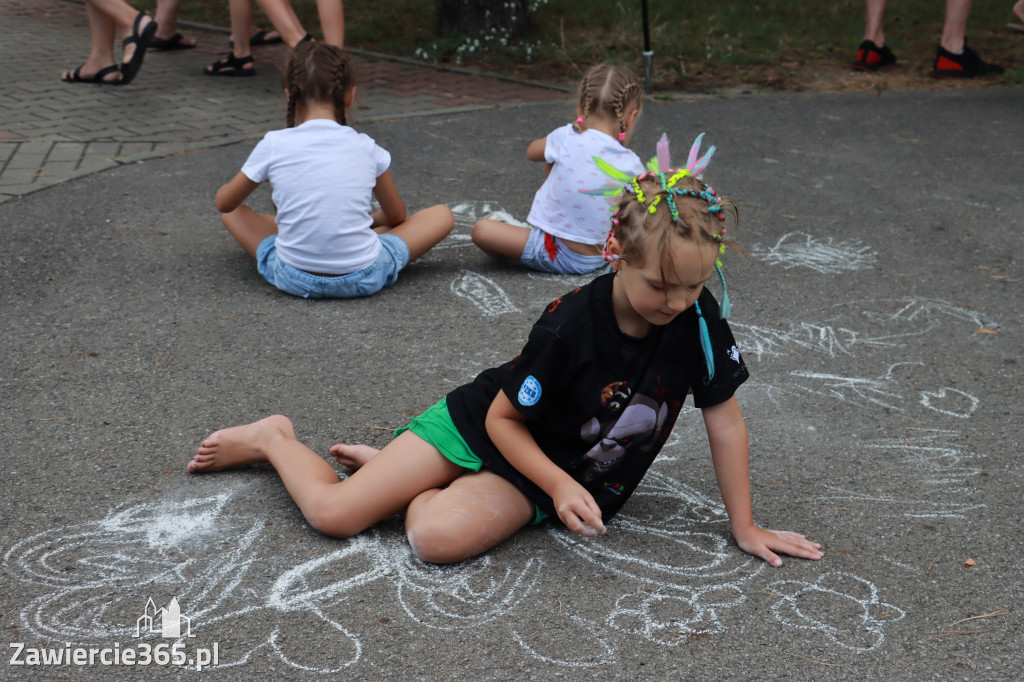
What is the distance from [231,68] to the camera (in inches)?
285

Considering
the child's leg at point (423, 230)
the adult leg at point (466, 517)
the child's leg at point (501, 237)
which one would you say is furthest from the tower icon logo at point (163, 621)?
the child's leg at point (501, 237)

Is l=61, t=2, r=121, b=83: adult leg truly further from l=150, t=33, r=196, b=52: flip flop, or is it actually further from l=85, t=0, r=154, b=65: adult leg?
l=150, t=33, r=196, b=52: flip flop

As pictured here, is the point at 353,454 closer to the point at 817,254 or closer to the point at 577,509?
the point at 577,509

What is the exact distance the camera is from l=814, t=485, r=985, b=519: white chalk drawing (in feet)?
8.18

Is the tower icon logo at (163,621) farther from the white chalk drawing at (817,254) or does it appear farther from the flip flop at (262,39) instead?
the flip flop at (262,39)

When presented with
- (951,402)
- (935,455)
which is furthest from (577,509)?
(951,402)

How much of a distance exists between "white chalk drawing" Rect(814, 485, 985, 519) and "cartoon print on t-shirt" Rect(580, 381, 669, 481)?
60cm

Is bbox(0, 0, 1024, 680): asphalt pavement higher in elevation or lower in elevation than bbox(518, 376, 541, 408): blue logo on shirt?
lower

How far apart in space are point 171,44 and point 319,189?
5.07 metres

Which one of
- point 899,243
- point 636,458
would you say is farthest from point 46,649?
point 899,243

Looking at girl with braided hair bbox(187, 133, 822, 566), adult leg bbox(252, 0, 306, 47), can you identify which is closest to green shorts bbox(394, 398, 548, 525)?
girl with braided hair bbox(187, 133, 822, 566)

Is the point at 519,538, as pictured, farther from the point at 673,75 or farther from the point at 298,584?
the point at 673,75

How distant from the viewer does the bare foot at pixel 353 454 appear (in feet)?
8.38

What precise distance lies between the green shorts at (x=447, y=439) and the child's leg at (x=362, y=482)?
0.07 ft
